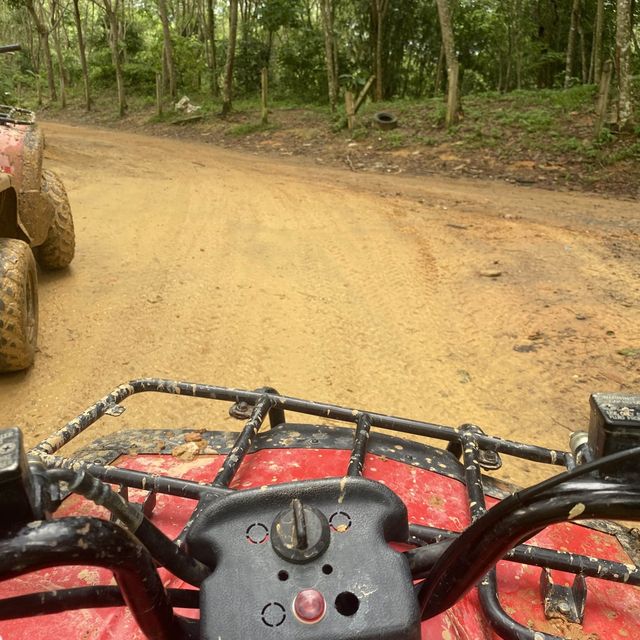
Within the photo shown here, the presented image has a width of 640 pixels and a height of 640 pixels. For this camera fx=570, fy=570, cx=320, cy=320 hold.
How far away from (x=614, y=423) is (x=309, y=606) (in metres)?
0.53

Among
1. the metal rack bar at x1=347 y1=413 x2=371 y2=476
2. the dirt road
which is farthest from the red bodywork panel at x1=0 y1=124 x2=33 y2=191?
the metal rack bar at x1=347 y1=413 x2=371 y2=476

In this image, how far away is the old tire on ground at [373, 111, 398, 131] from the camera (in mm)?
14234

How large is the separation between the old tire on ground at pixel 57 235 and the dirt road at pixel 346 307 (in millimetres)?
195

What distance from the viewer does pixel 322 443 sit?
1742 mm

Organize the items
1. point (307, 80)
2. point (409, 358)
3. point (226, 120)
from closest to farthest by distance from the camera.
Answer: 1. point (409, 358)
2. point (226, 120)
3. point (307, 80)

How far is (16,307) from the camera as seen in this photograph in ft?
11.4

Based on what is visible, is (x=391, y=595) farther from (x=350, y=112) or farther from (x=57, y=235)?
(x=350, y=112)

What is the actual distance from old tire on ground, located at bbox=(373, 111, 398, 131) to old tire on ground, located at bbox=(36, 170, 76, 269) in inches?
410

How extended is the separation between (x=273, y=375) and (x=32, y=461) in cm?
316

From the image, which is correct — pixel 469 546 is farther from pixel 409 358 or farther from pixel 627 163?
pixel 627 163

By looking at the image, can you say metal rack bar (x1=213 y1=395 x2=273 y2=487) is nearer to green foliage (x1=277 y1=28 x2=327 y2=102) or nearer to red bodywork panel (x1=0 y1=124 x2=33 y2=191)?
red bodywork panel (x1=0 y1=124 x2=33 y2=191)

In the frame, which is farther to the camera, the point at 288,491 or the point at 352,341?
the point at 352,341

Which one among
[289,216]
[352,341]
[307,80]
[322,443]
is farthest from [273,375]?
[307,80]

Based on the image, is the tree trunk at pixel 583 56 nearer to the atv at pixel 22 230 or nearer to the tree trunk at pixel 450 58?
the tree trunk at pixel 450 58
